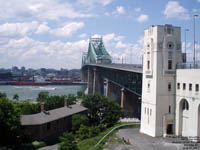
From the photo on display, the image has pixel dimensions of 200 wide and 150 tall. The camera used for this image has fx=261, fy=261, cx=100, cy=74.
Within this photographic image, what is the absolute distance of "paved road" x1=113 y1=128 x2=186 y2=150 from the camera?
27.1 m

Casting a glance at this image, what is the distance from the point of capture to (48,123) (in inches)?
1588

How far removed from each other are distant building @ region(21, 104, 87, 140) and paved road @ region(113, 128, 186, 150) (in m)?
11.5

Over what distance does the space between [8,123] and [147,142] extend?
678 inches

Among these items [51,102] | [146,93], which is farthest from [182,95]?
[51,102]

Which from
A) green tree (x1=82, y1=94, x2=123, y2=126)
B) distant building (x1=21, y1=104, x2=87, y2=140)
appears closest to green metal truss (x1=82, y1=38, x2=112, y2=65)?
green tree (x1=82, y1=94, x2=123, y2=126)

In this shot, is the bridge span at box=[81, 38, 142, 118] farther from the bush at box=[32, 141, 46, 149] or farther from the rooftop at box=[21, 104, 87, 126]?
the bush at box=[32, 141, 46, 149]

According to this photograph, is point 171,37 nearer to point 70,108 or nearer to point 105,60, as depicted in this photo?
point 70,108

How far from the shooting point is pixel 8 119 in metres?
33.2

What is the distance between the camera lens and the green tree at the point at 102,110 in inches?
Answer: 1810

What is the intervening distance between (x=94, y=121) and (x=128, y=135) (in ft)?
53.2

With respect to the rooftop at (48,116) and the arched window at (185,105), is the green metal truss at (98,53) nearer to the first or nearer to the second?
the rooftop at (48,116)

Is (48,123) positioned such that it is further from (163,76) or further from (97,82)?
(97,82)

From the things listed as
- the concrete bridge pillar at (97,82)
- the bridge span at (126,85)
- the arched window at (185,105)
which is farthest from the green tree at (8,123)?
the concrete bridge pillar at (97,82)

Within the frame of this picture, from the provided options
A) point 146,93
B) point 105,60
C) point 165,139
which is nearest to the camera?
point 165,139
